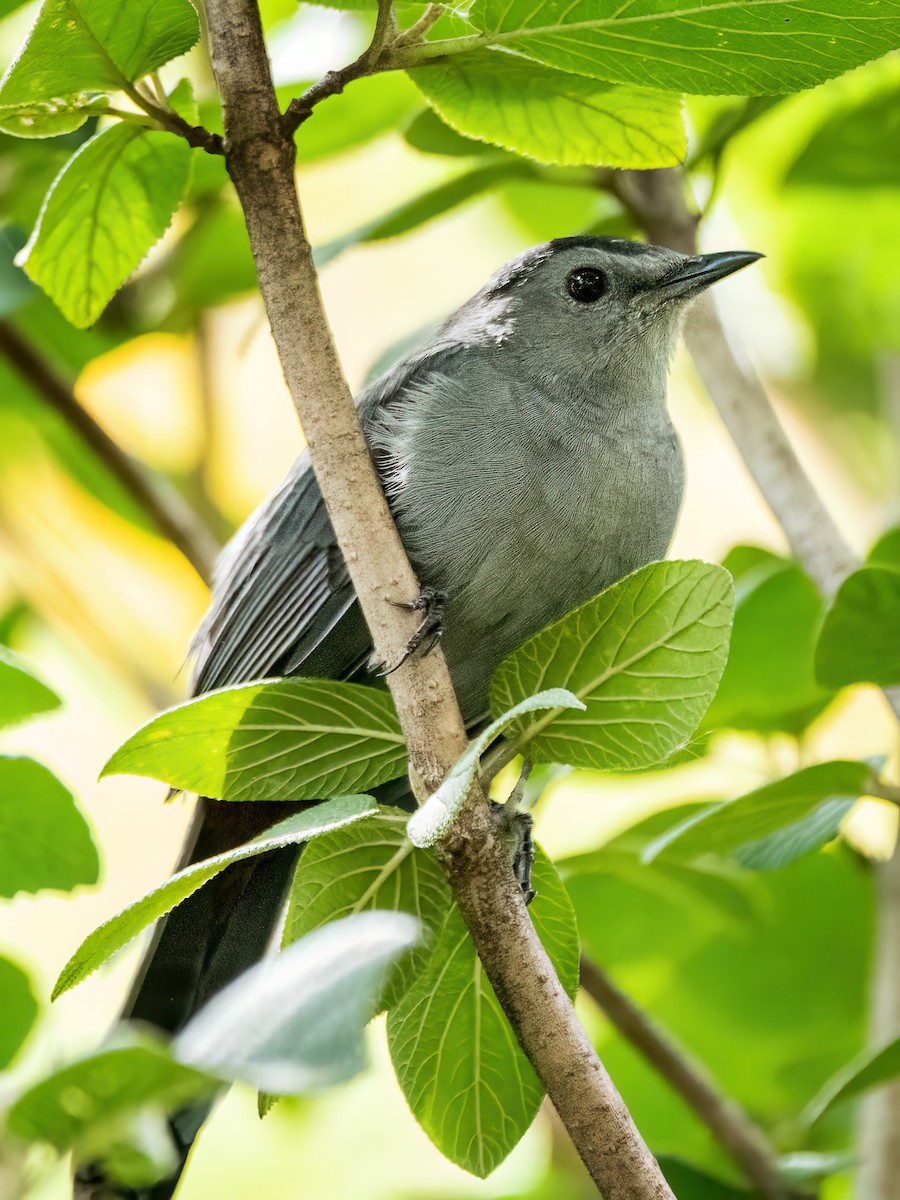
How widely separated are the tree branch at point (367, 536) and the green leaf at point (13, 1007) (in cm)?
68

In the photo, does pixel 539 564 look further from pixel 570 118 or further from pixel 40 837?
pixel 40 837

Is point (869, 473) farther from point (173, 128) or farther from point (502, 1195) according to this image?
point (173, 128)

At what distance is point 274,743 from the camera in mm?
1303

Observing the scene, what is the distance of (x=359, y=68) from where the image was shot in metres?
1.24

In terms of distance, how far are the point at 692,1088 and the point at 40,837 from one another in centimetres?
101

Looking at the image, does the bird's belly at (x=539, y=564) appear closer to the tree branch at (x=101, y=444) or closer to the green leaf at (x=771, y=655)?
the green leaf at (x=771, y=655)

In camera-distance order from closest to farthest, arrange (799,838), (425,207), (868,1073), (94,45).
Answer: (94,45), (868,1073), (799,838), (425,207)

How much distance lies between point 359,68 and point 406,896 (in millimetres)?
772

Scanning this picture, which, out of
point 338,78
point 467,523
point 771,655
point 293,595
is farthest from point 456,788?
point 771,655

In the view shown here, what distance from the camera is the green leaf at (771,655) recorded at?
6.87ft

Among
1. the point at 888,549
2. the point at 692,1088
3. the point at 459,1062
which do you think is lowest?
the point at 692,1088

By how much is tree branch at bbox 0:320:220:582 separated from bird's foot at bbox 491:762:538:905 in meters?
0.94

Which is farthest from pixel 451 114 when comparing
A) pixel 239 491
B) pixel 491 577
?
pixel 239 491

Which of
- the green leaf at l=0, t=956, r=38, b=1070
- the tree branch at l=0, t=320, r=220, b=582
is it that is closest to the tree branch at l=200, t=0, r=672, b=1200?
the green leaf at l=0, t=956, r=38, b=1070
